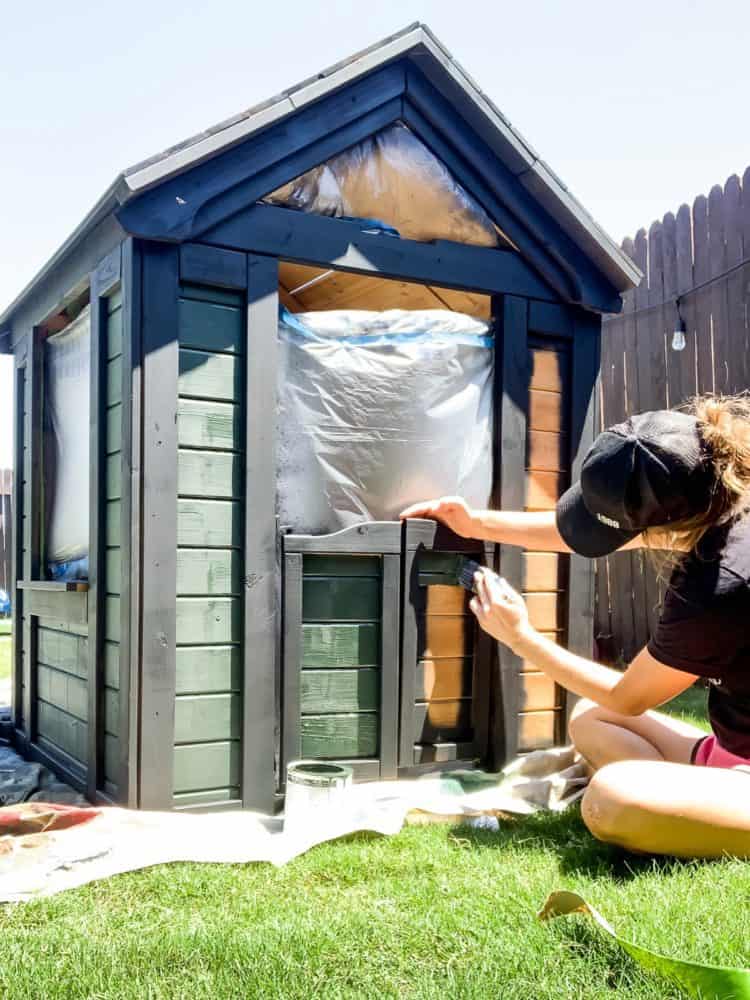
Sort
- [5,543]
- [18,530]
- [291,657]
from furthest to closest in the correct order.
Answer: [5,543] < [18,530] < [291,657]

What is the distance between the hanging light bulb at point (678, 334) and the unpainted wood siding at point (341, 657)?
11.2ft

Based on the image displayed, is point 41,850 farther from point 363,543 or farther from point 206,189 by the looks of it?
point 206,189

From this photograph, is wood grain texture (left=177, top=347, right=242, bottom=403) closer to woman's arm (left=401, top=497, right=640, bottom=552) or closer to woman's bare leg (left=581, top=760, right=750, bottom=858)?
woman's arm (left=401, top=497, right=640, bottom=552)

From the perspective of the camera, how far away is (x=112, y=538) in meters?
3.38

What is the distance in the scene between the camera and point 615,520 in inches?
97.1

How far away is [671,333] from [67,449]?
3961 millimetres

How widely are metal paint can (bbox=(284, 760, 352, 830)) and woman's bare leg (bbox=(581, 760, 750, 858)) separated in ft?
2.82

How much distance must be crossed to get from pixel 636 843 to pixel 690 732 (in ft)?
2.15

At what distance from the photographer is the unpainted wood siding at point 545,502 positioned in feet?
12.8

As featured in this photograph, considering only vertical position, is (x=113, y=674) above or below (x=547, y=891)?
above

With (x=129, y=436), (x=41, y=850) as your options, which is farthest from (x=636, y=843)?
(x=129, y=436)

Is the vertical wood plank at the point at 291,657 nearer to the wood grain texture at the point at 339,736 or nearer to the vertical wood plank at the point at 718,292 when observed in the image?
the wood grain texture at the point at 339,736

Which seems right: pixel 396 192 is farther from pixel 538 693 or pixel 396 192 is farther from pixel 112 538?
pixel 538 693

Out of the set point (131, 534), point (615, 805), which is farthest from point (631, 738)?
point (131, 534)
